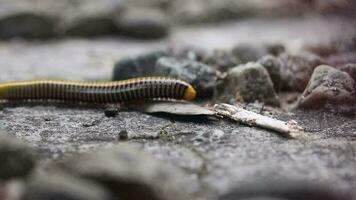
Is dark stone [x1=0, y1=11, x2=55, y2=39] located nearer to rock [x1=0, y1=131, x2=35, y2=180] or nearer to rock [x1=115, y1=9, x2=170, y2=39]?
rock [x1=115, y1=9, x2=170, y2=39]

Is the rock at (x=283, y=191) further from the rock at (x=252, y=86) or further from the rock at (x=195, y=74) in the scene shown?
the rock at (x=195, y=74)

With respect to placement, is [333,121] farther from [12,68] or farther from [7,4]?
[7,4]

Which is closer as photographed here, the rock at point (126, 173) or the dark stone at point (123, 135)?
the rock at point (126, 173)

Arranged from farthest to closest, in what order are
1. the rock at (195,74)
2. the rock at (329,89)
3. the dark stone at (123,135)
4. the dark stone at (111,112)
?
1. the rock at (195,74)
2. the dark stone at (111,112)
3. the rock at (329,89)
4. the dark stone at (123,135)

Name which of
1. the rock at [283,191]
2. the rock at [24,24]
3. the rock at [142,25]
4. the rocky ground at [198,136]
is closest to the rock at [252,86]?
the rocky ground at [198,136]

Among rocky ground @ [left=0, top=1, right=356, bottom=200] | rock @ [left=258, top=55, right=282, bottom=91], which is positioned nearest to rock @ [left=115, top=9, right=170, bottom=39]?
rocky ground @ [left=0, top=1, right=356, bottom=200]

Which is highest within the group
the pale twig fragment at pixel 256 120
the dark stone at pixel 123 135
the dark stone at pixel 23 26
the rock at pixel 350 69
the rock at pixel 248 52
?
the rock at pixel 350 69

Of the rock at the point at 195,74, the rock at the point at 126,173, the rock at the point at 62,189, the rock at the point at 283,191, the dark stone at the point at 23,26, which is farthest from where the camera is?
the dark stone at the point at 23,26
